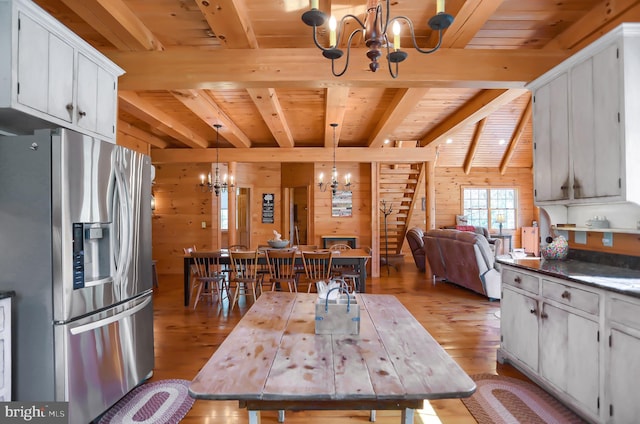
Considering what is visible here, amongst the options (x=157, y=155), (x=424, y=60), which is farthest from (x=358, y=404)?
(x=157, y=155)

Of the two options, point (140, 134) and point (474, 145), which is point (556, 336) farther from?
point (474, 145)

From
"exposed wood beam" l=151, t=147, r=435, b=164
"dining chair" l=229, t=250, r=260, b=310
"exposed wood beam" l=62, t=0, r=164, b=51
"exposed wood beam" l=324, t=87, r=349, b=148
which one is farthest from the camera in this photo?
"exposed wood beam" l=151, t=147, r=435, b=164

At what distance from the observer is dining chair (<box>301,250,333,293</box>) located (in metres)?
4.91

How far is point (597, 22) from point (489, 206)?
869 centimetres

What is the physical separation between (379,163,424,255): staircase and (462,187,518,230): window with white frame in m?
2.75

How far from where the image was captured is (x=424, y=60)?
3152 mm

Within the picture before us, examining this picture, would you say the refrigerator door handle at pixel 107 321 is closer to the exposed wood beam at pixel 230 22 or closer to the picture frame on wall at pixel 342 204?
the exposed wood beam at pixel 230 22

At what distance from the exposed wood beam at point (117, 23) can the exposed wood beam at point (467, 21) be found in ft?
8.42

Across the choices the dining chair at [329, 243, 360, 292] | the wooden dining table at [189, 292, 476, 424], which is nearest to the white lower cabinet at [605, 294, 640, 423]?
the wooden dining table at [189, 292, 476, 424]

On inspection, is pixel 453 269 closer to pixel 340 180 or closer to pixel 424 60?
pixel 340 180

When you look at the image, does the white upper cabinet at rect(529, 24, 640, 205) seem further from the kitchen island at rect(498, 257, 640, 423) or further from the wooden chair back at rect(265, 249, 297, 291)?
the wooden chair back at rect(265, 249, 297, 291)

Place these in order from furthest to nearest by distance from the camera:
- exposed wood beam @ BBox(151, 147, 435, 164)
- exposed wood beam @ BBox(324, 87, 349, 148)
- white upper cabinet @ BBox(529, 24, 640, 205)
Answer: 1. exposed wood beam @ BBox(151, 147, 435, 164)
2. exposed wood beam @ BBox(324, 87, 349, 148)
3. white upper cabinet @ BBox(529, 24, 640, 205)

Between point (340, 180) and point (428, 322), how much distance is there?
16.2ft

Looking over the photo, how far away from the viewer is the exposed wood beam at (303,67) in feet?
10.3
